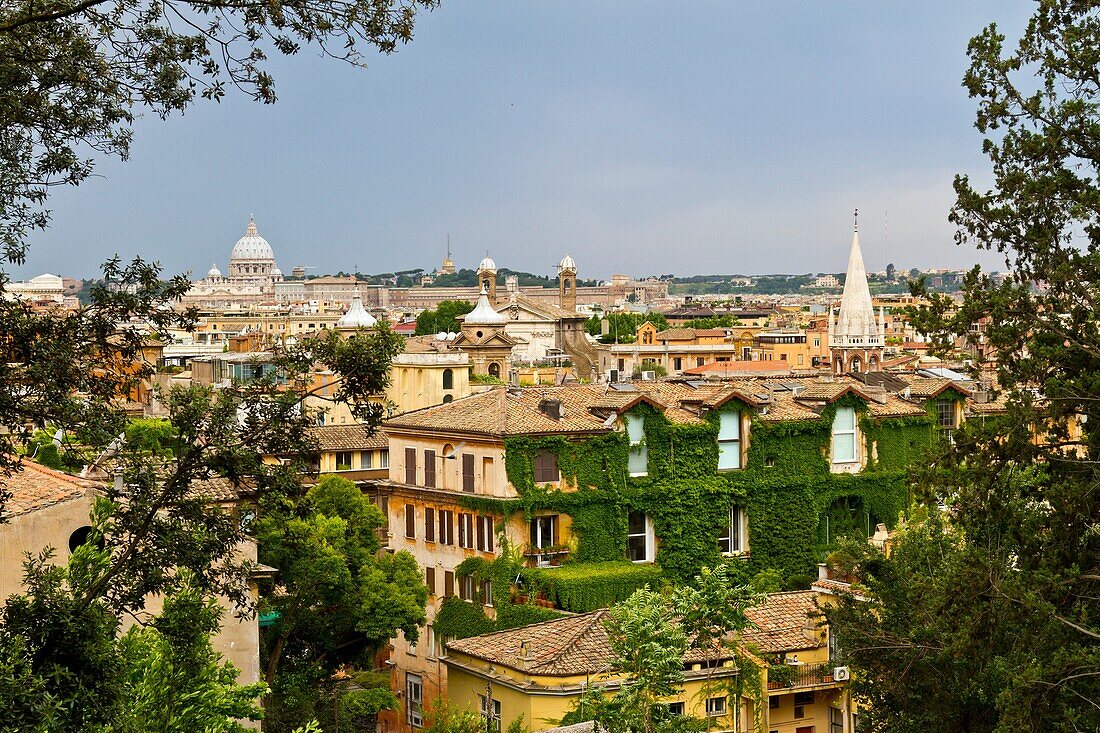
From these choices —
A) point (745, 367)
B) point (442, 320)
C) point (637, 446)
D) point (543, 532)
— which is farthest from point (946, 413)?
point (442, 320)

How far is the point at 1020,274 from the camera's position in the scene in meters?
17.8

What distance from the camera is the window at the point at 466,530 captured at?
38656mm

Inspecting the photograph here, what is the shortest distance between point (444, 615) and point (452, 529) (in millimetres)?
2126

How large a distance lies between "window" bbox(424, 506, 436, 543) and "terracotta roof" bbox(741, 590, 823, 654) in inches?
453

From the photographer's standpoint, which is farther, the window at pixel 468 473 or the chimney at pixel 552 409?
the chimney at pixel 552 409

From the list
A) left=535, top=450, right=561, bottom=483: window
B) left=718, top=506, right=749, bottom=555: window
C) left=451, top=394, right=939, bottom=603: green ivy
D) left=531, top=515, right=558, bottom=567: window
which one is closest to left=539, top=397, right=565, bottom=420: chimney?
left=451, top=394, right=939, bottom=603: green ivy

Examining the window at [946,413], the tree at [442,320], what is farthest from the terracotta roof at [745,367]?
the window at [946,413]

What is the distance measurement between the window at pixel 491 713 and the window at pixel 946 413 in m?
20.1

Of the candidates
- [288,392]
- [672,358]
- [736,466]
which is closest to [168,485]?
[288,392]

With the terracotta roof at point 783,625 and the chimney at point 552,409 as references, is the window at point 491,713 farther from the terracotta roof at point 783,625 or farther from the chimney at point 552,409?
the chimney at point 552,409

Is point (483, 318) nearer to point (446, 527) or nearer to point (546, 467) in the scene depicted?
point (446, 527)

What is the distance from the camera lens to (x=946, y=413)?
45.1 m

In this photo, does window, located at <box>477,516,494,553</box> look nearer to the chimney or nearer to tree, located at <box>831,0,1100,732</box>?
the chimney

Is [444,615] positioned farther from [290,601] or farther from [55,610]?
[55,610]
